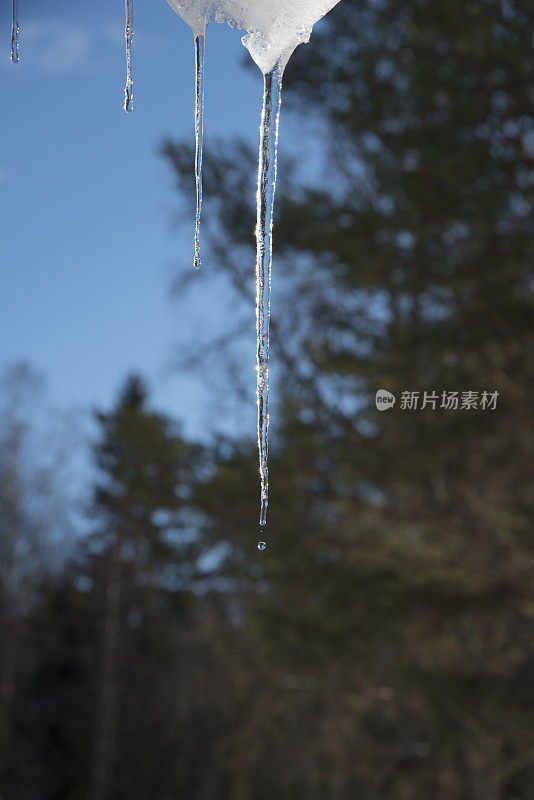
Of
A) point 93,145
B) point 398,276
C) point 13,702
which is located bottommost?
point 13,702

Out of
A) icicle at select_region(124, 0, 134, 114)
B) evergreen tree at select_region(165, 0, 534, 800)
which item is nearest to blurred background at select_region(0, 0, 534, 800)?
evergreen tree at select_region(165, 0, 534, 800)

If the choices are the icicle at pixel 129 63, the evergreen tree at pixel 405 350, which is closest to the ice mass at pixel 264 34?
the icicle at pixel 129 63

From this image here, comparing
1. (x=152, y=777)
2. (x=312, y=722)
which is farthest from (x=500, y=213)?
(x=152, y=777)

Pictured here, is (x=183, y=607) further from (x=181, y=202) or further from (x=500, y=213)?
(x=500, y=213)

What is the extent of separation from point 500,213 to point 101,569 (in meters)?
8.56

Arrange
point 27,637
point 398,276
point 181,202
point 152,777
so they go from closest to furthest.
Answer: point 398,276, point 181,202, point 152,777, point 27,637

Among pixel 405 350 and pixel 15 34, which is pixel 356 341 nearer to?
pixel 405 350

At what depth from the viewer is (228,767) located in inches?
382

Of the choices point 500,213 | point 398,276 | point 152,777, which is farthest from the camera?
point 152,777

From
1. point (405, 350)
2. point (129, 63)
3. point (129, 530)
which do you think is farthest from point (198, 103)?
point (129, 530)

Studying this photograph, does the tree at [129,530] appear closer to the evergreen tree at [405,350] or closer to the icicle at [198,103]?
the evergreen tree at [405,350]

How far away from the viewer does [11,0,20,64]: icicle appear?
1433mm

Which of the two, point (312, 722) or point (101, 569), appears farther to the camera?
point (101, 569)

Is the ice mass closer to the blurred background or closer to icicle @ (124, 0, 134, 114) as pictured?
icicle @ (124, 0, 134, 114)
